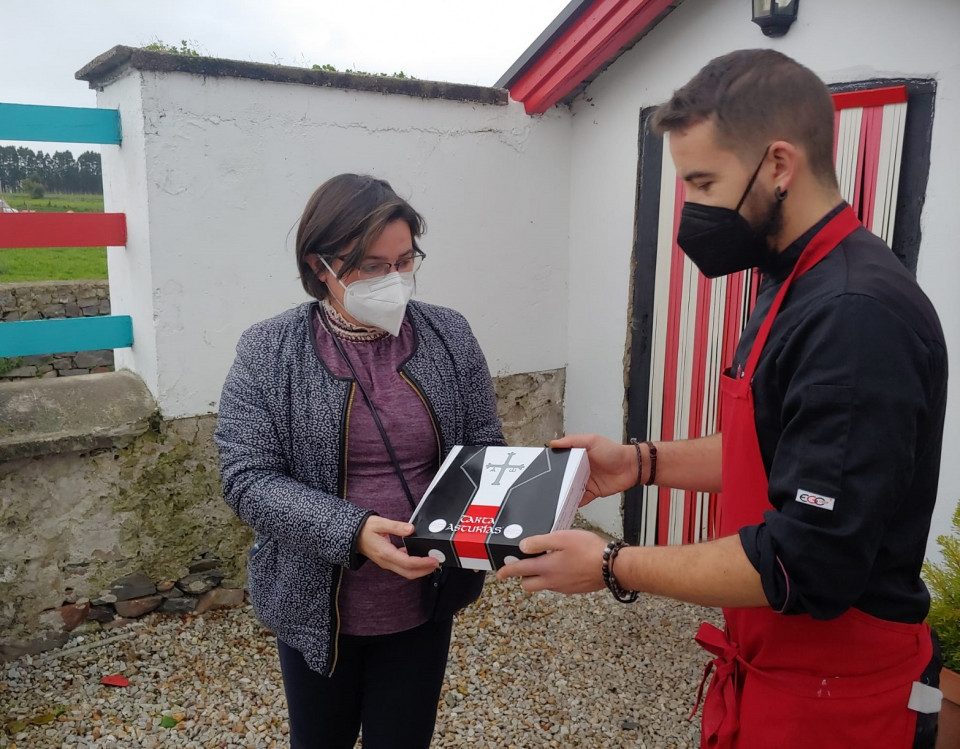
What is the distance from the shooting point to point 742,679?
5.60 feet

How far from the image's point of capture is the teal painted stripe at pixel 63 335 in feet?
11.7

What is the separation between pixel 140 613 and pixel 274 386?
2688 millimetres

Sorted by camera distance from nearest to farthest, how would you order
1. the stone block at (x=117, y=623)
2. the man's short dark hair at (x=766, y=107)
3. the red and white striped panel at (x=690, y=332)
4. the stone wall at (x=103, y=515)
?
the man's short dark hair at (x=766, y=107) → the red and white striped panel at (x=690, y=332) → the stone wall at (x=103, y=515) → the stone block at (x=117, y=623)

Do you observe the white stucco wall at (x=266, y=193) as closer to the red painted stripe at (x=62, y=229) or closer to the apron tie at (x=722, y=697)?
the red painted stripe at (x=62, y=229)

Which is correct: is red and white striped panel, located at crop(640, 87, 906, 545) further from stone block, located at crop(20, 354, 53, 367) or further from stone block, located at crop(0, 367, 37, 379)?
stone block, located at crop(0, 367, 37, 379)

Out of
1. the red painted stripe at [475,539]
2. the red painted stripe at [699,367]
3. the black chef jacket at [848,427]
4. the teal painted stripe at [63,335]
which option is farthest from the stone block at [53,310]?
the black chef jacket at [848,427]

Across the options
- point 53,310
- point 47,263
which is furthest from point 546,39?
point 53,310

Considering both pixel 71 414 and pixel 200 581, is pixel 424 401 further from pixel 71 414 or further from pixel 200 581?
pixel 200 581

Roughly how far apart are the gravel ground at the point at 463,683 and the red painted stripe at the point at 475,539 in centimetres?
197

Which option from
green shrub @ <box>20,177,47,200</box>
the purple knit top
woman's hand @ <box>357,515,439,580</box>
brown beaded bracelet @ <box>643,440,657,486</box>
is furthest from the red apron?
green shrub @ <box>20,177,47,200</box>

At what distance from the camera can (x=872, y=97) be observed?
10.1 ft

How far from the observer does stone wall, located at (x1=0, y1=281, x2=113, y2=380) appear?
28.4 feet

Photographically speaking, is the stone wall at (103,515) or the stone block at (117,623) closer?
the stone wall at (103,515)

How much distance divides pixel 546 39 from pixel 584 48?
0.79 feet
